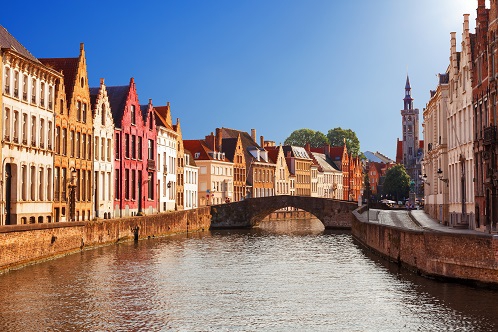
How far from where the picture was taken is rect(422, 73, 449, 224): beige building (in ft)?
172

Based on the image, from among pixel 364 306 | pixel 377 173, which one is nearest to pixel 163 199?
pixel 364 306

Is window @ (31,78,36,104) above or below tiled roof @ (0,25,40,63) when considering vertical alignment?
below

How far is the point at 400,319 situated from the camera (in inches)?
914

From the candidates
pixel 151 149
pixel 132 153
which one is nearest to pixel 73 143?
pixel 132 153

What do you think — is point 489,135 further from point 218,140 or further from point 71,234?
point 218,140

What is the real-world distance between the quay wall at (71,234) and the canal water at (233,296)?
85 centimetres

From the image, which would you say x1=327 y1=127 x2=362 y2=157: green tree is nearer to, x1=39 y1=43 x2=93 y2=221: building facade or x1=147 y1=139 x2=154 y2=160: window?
x1=147 y1=139 x2=154 y2=160: window

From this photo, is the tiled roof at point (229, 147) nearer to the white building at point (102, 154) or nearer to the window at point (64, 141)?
the white building at point (102, 154)

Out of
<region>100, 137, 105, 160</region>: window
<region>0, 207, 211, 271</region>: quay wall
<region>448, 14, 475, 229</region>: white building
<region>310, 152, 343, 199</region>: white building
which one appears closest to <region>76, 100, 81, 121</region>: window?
<region>100, 137, 105, 160</region>: window

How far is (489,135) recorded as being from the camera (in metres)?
38.6

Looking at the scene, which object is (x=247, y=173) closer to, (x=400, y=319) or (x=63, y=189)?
(x=63, y=189)

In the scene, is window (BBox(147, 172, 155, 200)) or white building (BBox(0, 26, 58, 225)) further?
window (BBox(147, 172, 155, 200))

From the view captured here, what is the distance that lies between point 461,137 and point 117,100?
98.4ft

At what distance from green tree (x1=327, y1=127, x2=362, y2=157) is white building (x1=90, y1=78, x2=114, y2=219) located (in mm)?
90800
